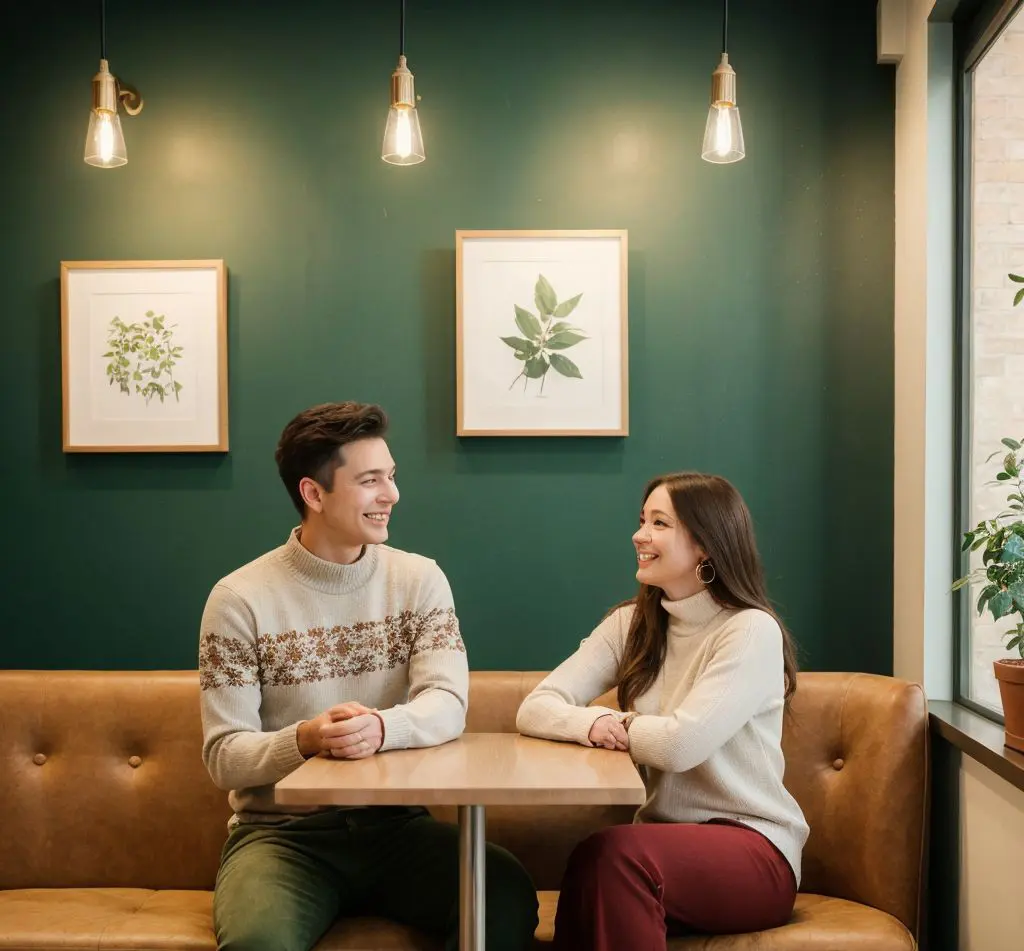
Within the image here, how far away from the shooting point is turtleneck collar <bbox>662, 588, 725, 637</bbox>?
2.27m

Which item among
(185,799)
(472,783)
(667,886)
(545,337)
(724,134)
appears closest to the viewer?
(472,783)

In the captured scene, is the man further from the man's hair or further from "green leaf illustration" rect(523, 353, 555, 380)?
"green leaf illustration" rect(523, 353, 555, 380)

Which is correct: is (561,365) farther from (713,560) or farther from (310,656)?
(310,656)

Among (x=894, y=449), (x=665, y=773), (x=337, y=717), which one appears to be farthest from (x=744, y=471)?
(x=337, y=717)

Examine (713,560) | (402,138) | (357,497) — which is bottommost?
(713,560)

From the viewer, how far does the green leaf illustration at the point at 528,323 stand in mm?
2852

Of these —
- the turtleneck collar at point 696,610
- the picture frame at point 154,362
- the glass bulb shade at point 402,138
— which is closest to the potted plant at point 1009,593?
the turtleneck collar at point 696,610

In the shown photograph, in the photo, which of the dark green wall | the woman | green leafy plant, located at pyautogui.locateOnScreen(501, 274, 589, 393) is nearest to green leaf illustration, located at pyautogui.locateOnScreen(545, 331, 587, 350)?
green leafy plant, located at pyautogui.locateOnScreen(501, 274, 589, 393)

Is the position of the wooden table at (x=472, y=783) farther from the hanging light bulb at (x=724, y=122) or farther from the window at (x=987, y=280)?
the hanging light bulb at (x=724, y=122)

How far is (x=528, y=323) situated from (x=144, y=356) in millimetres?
1014

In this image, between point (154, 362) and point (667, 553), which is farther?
point (154, 362)

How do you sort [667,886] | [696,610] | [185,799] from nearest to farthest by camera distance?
[667,886] < [696,610] < [185,799]

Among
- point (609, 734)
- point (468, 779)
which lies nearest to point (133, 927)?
point (468, 779)

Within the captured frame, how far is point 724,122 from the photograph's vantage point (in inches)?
94.3
